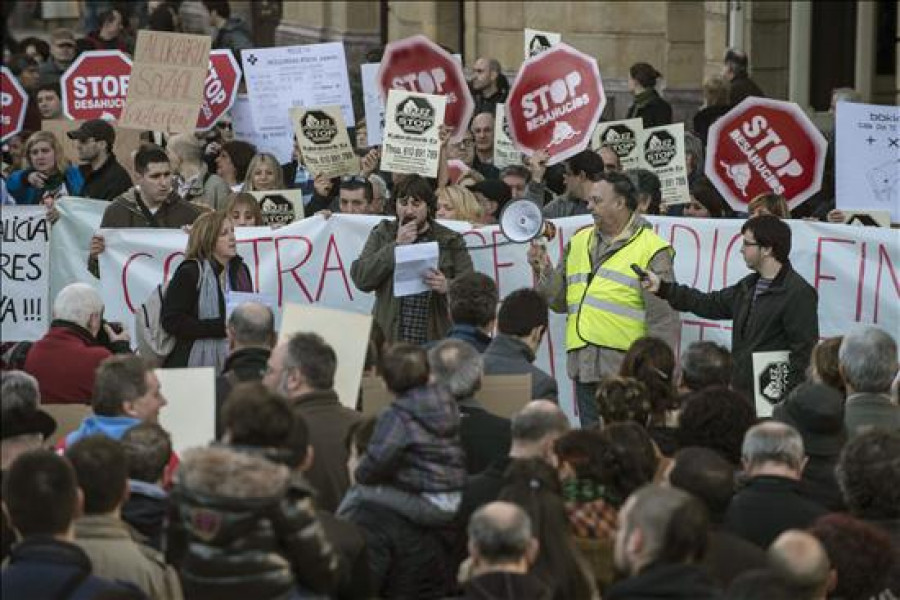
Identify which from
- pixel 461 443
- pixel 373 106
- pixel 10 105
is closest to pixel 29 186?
pixel 10 105

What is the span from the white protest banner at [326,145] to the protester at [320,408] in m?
6.46

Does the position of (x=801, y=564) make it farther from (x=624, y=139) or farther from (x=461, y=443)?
(x=624, y=139)

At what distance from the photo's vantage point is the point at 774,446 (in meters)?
8.61

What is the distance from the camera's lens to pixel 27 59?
76.7 feet

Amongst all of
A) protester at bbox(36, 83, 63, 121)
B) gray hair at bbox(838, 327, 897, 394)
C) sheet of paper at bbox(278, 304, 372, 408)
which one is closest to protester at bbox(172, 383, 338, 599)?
sheet of paper at bbox(278, 304, 372, 408)

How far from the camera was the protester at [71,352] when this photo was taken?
10.9m

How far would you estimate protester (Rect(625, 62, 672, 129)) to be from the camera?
18062 mm

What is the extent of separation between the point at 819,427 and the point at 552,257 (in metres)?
4.48

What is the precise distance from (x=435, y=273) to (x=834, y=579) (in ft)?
16.9

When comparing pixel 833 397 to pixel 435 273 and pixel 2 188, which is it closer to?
pixel 435 273

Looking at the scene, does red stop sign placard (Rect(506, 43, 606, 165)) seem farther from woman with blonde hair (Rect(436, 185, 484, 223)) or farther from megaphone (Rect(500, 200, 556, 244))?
megaphone (Rect(500, 200, 556, 244))

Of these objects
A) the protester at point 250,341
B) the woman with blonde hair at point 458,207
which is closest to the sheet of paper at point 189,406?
the protester at point 250,341

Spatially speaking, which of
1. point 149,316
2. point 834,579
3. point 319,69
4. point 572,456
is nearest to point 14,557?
point 572,456

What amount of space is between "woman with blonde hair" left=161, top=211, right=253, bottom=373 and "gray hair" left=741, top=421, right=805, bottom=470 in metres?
4.03
